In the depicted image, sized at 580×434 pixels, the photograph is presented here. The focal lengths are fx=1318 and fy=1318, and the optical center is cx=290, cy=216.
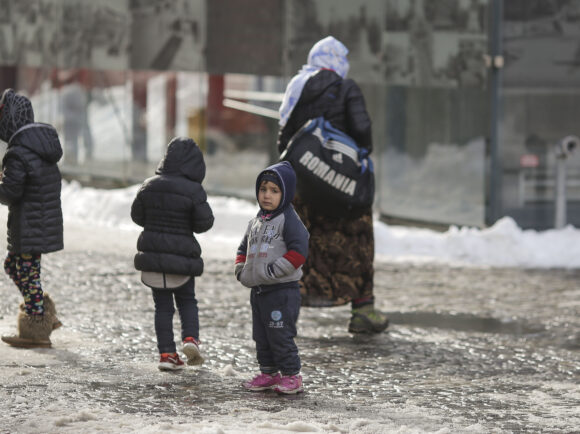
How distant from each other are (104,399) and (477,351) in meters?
2.73

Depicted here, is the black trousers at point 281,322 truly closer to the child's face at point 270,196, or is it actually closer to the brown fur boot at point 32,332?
the child's face at point 270,196

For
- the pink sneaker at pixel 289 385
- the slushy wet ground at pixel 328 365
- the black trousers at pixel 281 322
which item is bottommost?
the slushy wet ground at pixel 328 365

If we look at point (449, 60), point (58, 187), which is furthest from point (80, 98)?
point (58, 187)

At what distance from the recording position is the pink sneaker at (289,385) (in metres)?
6.69

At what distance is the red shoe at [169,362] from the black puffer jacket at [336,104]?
2146 mm

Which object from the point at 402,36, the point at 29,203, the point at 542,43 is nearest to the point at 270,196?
the point at 29,203

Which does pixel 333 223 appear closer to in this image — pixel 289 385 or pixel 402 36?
pixel 289 385

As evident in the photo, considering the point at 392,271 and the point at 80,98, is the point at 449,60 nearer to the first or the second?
the point at 392,271

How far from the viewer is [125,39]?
18.6 metres

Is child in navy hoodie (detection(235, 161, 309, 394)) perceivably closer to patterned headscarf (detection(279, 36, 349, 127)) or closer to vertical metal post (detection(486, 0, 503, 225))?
patterned headscarf (detection(279, 36, 349, 127))

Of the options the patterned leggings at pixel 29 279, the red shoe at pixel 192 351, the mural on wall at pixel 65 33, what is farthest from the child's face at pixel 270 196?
the mural on wall at pixel 65 33

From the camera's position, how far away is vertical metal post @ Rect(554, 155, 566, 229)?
13.4m

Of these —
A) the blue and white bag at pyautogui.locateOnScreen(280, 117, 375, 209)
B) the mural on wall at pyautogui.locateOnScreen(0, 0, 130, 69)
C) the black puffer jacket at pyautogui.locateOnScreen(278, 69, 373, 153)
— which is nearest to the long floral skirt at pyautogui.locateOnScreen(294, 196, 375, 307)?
the blue and white bag at pyautogui.locateOnScreen(280, 117, 375, 209)

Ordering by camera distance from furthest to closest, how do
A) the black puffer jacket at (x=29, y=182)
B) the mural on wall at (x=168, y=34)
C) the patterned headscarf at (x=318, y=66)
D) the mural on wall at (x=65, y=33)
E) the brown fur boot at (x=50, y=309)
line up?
the mural on wall at (x=65, y=33)
the mural on wall at (x=168, y=34)
the patterned headscarf at (x=318, y=66)
the brown fur boot at (x=50, y=309)
the black puffer jacket at (x=29, y=182)
